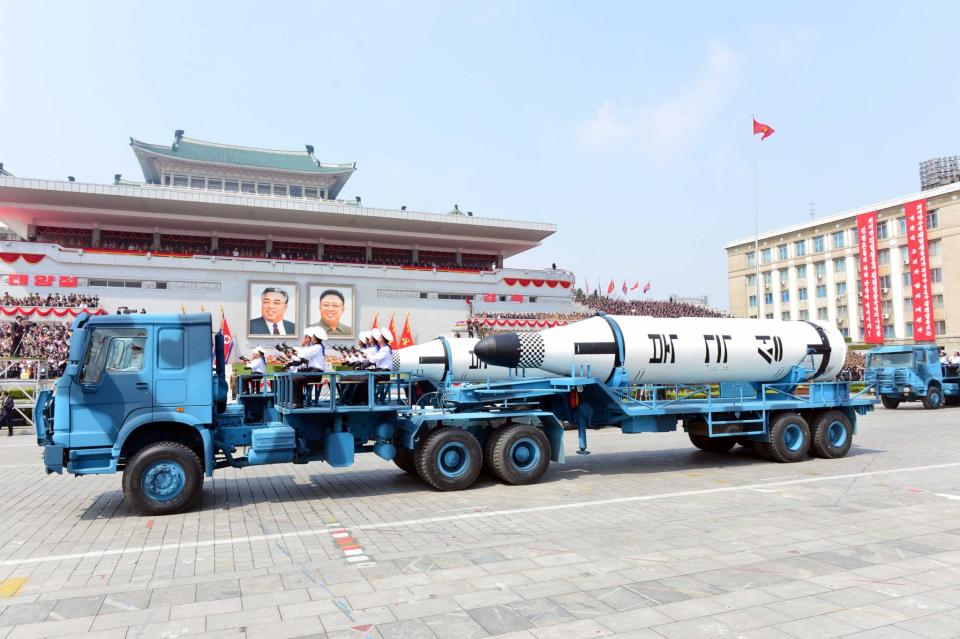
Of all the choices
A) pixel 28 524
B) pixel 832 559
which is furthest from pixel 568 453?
pixel 28 524

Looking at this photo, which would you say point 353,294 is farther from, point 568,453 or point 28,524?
point 28,524

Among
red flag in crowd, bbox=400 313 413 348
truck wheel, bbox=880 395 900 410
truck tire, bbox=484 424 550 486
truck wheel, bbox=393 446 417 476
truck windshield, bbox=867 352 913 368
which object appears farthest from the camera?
red flag in crowd, bbox=400 313 413 348

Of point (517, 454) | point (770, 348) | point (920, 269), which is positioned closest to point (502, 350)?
point (517, 454)

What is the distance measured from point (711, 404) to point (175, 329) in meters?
9.28

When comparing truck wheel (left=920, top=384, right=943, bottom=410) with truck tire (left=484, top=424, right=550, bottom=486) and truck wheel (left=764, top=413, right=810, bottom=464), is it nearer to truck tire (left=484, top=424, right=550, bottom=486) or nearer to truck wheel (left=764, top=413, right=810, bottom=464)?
truck wheel (left=764, top=413, right=810, bottom=464)

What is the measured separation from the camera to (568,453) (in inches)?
560

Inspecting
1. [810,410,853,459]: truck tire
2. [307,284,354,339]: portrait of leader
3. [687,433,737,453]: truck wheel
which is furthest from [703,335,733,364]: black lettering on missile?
[307,284,354,339]: portrait of leader

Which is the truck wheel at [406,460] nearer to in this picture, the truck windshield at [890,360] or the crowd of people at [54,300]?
the truck windshield at [890,360]

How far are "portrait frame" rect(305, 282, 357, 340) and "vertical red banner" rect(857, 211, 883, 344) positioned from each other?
43.9 meters

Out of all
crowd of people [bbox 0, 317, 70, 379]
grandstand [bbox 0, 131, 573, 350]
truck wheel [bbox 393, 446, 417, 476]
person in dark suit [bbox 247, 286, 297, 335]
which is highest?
grandstand [bbox 0, 131, 573, 350]

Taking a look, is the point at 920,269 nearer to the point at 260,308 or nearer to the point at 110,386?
the point at 260,308

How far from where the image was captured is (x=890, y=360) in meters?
25.3

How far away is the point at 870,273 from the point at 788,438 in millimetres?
50814

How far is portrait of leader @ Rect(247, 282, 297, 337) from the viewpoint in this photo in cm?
3641
